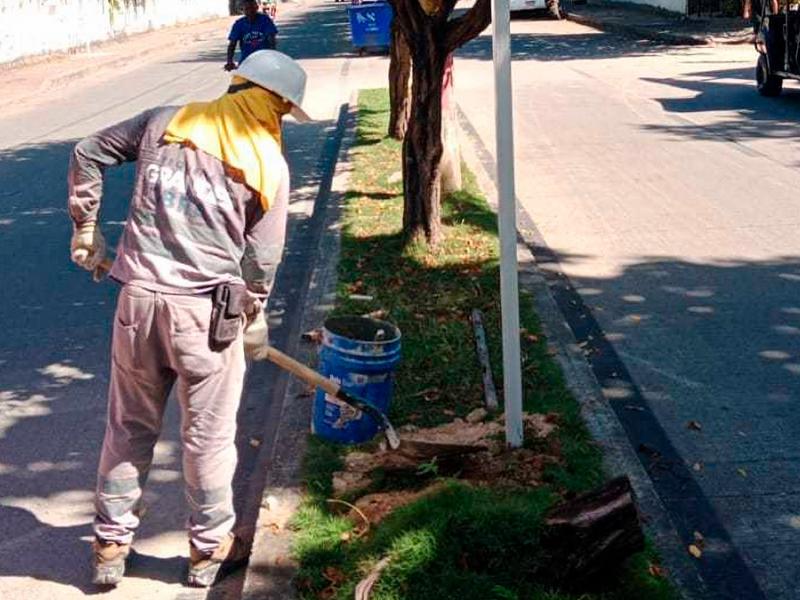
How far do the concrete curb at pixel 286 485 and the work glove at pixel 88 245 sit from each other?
1189mm

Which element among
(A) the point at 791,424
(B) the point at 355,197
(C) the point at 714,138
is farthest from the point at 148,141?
(C) the point at 714,138

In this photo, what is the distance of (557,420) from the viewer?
5512mm

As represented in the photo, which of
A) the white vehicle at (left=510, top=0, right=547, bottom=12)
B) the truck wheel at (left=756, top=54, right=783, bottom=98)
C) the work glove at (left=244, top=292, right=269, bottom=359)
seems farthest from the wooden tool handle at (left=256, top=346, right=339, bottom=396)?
the white vehicle at (left=510, top=0, right=547, bottom=12)

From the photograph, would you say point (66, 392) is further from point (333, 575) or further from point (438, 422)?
point (333, 575)

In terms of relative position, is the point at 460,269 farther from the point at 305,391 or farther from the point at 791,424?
the point at 791,424

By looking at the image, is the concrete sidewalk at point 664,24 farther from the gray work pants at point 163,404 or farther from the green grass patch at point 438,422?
the gray work pants at point 163,404

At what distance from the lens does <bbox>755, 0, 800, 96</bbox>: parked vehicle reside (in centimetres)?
1750

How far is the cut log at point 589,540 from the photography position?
3939 millimetres

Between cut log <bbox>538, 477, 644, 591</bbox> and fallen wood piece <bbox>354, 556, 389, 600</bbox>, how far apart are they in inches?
20.8

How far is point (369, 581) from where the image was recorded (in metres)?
3.97

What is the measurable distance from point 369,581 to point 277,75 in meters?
1.75

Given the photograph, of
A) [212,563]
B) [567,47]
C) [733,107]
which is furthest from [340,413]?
[567,47]

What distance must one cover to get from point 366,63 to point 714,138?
1535 cm

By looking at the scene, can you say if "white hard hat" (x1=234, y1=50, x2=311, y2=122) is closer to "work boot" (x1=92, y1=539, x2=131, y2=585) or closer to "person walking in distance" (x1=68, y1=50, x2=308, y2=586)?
"person walking in distance" (x1=68, y1=50, x2=308, y2=586)
